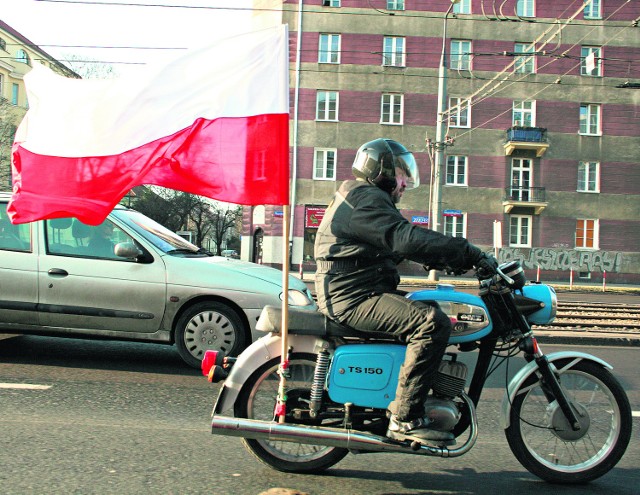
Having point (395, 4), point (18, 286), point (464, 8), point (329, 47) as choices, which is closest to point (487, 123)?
point (464, 8)

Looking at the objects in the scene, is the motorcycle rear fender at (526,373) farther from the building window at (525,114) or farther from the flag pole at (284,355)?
the building window at (525,114)

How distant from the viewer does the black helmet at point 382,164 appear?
11.8ft

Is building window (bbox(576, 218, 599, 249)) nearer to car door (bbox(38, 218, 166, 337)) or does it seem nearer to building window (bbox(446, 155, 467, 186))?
building window (bbox(446, 155, 467, 186))

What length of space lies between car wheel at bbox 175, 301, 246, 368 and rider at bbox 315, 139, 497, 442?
2.93 meters

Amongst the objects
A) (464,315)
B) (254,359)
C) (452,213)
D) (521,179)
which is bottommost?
(254,359)

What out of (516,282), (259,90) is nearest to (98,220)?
(259,90)

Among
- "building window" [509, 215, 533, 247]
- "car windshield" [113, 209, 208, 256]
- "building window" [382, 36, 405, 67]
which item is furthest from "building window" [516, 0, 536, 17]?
"car windshield" [113, 209, 208, 256]

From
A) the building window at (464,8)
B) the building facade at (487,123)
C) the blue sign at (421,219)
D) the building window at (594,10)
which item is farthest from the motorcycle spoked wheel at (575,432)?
the building window at (594,10)

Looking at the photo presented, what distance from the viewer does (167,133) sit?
367cm

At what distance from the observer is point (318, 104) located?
35.4m

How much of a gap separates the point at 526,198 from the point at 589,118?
5.80m

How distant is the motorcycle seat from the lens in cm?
361

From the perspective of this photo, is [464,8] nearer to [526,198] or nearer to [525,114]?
[525,114]

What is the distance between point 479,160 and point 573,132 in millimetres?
5538
